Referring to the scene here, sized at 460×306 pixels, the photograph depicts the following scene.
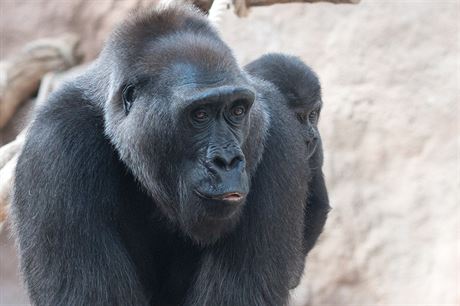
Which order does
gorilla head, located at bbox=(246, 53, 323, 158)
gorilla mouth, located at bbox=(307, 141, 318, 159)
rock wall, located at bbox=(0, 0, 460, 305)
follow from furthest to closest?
A: rock wall, located at bbox=(0, 0, 460, 305) < gorilla head, located at bbox=(246, 53, 323, 158) < gorilla mouth, located at bbox=(307, 141, 318, 159)

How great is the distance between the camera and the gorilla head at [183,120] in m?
3.36

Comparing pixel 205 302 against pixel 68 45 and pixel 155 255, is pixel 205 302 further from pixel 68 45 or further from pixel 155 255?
pixel 68 45

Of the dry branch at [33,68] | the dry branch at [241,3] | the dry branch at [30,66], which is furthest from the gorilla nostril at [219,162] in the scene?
the dry branch at [30,66]

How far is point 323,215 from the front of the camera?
4965 millimetres

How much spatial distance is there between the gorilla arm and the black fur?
1.49 meters

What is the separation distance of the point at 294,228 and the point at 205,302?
501 mm

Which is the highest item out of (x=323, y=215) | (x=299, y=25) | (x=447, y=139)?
(x=323, y=215)

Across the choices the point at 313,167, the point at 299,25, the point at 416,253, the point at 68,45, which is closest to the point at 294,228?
the point at 313,167

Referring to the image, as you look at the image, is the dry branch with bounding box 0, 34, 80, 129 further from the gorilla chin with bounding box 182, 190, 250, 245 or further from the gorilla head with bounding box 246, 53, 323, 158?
the gorilla chin with bounding box 182, 190, 250, 245

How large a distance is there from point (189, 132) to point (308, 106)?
5.38ft

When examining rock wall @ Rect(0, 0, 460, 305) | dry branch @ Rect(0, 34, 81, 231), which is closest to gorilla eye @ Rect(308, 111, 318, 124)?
rock wall @ Rect(0, 0, 460, 305)

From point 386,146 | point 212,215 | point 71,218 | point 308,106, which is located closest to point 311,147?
point 308,106

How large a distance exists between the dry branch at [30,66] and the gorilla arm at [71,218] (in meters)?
4.43

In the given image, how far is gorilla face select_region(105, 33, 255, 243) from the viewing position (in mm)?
3352
